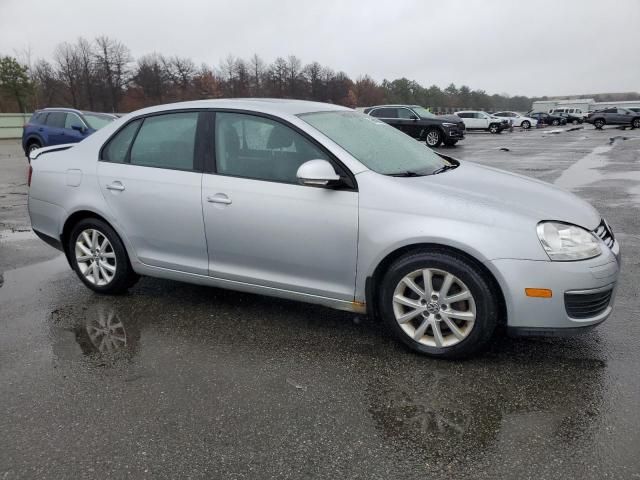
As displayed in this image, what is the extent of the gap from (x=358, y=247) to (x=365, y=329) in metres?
0.79

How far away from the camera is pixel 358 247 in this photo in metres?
3.47

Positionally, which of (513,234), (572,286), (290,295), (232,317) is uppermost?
(513,234)

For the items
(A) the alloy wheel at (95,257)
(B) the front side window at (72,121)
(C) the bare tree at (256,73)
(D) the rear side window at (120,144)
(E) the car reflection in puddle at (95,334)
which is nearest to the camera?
(E) the car reflection in puddle at (95,334)

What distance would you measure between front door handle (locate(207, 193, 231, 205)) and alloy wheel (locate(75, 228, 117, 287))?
3.90 ft

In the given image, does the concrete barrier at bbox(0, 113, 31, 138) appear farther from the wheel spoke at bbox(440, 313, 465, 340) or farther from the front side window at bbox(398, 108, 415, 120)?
the wheel spoke at bbox(440, 313, 465, 340)

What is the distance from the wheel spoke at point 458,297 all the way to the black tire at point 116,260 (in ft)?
8.70

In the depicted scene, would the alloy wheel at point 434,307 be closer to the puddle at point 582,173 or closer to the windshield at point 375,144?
the windshield at point 375,144

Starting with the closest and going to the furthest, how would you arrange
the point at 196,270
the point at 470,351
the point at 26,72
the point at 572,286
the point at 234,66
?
the point at 572,286 < the point at 470,351 < the point at 196,270 < the point at 26,72 < the point at 234,66

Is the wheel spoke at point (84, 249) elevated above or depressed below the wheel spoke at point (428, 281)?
below

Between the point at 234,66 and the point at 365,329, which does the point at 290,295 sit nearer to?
the point at 365,329

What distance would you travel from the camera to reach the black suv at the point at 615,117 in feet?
141

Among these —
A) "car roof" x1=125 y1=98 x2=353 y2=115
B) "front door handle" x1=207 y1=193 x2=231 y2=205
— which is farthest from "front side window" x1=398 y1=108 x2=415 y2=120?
"front door handle" x1=207 y1=193 x2=231 y2=205

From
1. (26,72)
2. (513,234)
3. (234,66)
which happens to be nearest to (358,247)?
(513,234)

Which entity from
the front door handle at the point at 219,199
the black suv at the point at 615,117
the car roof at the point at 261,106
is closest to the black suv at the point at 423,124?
the car roof at the point at 261,106
